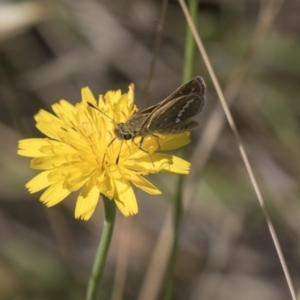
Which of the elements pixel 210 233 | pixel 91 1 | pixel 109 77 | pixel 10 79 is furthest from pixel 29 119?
pixel 210 233

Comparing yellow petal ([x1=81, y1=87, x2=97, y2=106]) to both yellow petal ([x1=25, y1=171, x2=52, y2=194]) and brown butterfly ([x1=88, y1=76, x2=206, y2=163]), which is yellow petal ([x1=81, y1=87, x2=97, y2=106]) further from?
yellow petal ([x1=25, y1=171, x2=52, y2=194])

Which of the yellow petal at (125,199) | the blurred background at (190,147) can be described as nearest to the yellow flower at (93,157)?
the yellow petal at (125,199)

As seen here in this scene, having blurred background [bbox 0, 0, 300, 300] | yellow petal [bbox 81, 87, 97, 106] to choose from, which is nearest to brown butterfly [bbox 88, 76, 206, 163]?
yellow petal [bbox 81, 87, 97, 106]

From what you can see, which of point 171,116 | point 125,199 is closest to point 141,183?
point 125,199

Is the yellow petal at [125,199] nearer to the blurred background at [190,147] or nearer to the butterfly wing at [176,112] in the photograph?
the butterfly wing at [176,112]

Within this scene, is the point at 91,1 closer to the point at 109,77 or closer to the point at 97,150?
the point at 109,77

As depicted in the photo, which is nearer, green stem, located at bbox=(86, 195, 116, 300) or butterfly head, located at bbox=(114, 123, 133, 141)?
green stem, located at bbox=(86, 195, 116, 300)

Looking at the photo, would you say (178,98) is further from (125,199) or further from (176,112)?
(125,199)
